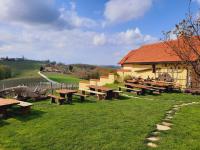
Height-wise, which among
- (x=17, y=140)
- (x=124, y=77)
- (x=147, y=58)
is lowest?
(x=17, y=140)

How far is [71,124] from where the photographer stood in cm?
759

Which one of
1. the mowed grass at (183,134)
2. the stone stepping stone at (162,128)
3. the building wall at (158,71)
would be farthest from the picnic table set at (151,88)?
the stone stepping stone at (162,128)

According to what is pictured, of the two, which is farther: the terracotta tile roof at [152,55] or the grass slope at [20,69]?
the grass slope at [20,69]

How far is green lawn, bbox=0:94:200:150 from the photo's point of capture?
5.79 meters

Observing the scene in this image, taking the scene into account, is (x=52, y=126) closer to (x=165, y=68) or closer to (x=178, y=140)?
(x=178, y=140)

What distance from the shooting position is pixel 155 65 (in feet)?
71.9

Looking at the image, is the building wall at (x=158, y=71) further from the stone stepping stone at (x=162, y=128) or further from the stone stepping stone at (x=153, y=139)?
the stone stepping stone at (x=153, y=139)

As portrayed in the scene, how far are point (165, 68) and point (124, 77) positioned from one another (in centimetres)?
493

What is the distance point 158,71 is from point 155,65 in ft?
2.68

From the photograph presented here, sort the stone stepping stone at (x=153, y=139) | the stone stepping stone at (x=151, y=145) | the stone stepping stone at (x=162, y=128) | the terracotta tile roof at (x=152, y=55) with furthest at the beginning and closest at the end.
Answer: the terracotta tile roof at (x=152, y=55), the stone stepping stone at (x=162, y=128), the stone stepping stone at (x=153, y=139), the stone stepping stone at (x=151, y=145)

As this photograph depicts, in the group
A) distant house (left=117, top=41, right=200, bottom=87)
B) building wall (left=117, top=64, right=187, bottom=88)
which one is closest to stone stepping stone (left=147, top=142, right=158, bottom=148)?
building wall (left=117, top=64, right=187, bottom=88)

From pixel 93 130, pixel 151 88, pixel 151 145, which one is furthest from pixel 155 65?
pixel 151 145

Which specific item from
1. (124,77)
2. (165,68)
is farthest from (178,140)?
(124,77)

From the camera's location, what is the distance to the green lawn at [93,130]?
5.79 m
